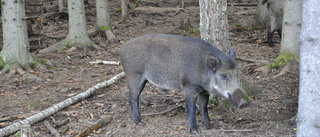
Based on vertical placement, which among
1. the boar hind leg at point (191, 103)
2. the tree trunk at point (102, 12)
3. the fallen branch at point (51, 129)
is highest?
the tree trunk at point (102, 12)

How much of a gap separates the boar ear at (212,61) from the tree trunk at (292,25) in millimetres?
3451

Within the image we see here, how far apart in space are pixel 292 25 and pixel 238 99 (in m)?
3.73

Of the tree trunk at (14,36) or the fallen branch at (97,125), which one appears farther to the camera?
the tree trunk at (14,36)

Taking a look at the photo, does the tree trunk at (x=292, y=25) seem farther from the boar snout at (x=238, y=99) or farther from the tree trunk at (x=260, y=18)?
the tree trunk at (x=260, y=18)

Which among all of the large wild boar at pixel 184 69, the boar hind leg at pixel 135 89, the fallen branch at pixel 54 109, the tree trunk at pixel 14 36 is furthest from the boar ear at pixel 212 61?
the tree trunk at pixel 14 36

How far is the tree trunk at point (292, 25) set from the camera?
8109mm

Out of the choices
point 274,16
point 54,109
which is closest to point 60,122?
point 54,109

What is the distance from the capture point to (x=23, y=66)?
28.1ft

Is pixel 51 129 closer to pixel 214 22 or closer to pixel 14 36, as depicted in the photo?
pixel 214 22

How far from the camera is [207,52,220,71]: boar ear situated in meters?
5.22

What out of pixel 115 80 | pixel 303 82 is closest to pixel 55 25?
pixel 115 80

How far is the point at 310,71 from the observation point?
8.75 feet

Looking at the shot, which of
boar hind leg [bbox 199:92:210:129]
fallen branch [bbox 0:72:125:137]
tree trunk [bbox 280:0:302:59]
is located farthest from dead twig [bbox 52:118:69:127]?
Result: tree trunk [bbox 280:0:302:59]

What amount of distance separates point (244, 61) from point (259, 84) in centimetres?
191
